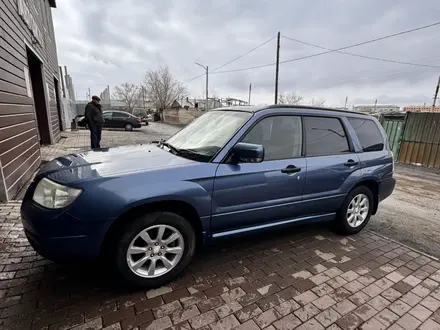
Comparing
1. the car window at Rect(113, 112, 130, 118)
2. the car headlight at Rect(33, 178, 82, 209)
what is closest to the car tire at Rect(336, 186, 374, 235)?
the car headlight at Rect(33, 178, 82, 209)

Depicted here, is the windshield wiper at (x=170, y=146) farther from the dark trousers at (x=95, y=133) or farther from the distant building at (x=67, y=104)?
the distant building at (x=67, y=104)

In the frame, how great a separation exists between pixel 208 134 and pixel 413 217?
Answer: 3.90m

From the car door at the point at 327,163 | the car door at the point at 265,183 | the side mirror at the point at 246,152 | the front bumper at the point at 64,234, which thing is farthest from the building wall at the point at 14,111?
the car door at the point at 327,163

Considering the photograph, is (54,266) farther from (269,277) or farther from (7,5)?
(7,5)

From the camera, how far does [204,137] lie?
9.47 ft

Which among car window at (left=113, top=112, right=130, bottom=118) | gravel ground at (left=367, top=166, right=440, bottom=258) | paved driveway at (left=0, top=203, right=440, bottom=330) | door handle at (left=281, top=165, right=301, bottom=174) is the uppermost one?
door handle at (left=281, top=165, right=301, bottom=174)

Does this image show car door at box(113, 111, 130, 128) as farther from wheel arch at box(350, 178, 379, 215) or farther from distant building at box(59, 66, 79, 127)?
wheel arch at box(350, 178, 379, 215)

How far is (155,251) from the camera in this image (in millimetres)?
2260

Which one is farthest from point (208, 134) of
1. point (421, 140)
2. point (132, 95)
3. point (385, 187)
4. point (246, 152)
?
point (132, 95)

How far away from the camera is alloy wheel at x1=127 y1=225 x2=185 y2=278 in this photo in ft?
7.18

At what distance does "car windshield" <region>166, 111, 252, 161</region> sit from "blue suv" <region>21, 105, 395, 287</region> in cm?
2

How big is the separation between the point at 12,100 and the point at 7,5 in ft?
6.14

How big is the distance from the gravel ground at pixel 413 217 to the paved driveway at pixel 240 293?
0.58 metres

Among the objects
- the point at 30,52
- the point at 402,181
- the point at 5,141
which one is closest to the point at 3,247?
the point at 5,141
